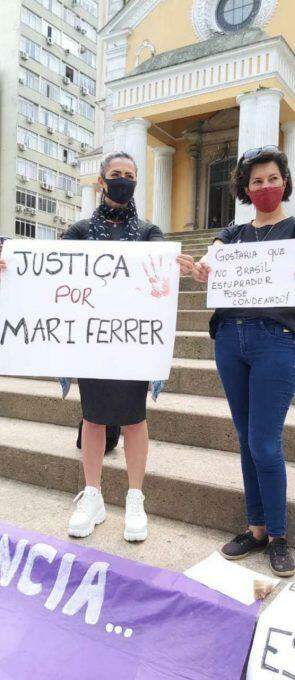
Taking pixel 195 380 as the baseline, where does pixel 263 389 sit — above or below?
above

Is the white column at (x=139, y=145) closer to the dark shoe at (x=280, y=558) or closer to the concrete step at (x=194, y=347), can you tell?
the concrete step at (x=194, y=347)

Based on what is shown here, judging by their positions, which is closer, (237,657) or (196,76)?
(237,657)

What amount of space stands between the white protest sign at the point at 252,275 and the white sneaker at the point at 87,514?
108 cm

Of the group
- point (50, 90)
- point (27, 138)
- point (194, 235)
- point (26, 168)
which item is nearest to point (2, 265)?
point (194, 235)

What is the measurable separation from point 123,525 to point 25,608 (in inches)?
27.2

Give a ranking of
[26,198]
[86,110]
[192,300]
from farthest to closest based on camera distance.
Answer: [86,110], [26,198], [192,300]

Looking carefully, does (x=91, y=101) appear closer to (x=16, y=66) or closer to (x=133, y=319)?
(x=16, y=66)

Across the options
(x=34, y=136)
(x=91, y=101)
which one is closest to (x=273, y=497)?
(x=34, y=136)

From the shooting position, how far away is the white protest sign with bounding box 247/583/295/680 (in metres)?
1.56

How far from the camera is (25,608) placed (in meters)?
1.97

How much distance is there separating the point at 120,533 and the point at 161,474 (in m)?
0.40

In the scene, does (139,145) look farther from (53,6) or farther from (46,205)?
(53,6)

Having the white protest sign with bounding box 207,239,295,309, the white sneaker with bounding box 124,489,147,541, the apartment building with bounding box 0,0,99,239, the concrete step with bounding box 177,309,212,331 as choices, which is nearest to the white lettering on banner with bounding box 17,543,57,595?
the white sneaker with bounding box 124,489,147,541

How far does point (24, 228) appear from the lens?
33.6 metres
